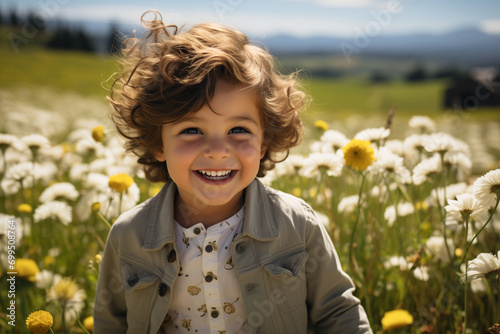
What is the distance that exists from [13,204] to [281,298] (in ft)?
7.43

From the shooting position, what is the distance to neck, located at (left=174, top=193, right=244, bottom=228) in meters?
1.43

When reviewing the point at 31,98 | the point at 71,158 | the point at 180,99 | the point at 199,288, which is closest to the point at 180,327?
the point at 199,288

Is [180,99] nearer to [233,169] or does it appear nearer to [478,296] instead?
[233,169]

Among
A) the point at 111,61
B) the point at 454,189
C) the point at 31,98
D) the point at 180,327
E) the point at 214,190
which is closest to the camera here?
the point at 214,190

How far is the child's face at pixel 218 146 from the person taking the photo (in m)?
1.24

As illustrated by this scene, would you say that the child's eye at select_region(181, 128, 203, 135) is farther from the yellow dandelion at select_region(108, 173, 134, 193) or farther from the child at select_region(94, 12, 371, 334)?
the yellow dandelion at select_region(108, 173, 134, 193)

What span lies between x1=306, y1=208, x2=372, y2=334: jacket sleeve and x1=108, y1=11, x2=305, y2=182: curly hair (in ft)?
1.44

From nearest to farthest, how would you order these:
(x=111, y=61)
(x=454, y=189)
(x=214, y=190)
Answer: (x=214, y=190) → (x=111, y=61) → (x=454, y=189)

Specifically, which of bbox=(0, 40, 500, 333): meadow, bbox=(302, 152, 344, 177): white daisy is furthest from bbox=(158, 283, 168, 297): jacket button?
bbox=(302, 152, 344, 177): white daisy

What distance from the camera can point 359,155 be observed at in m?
1.52

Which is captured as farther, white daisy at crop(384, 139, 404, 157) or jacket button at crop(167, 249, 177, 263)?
white daisy at crop(384, 139, 404, 157)

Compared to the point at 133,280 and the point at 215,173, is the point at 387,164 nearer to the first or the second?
the point at 215,173

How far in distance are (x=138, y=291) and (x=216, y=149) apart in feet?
1.98

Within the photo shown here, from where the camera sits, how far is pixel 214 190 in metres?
1.27
